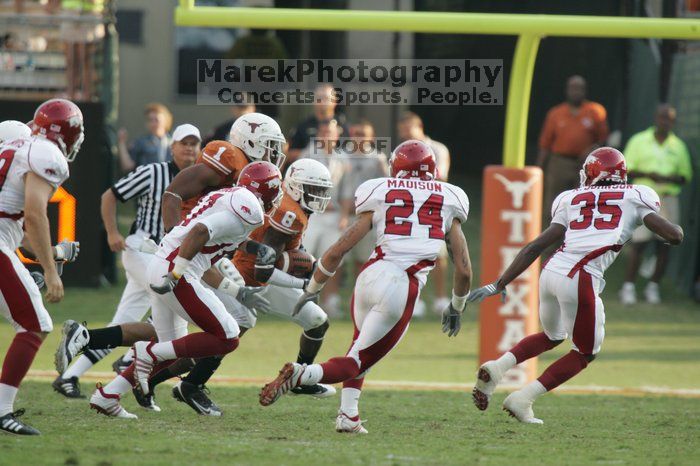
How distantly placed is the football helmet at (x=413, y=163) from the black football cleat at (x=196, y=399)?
167cm

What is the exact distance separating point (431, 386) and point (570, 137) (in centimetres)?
474

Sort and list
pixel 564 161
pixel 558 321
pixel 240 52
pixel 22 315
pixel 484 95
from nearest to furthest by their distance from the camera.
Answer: pixel 22 315, pixel 558 321, pixel 564 161, pixel 484 95, pixel 240 52

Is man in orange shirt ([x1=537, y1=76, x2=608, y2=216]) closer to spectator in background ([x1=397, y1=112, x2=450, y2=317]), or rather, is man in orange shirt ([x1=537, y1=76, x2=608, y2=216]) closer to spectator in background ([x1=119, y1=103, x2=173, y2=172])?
spectator in background ([x1=397, y1=112, x2=450, y2=317])

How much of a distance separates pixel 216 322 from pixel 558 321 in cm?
196

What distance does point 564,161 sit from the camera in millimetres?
13086

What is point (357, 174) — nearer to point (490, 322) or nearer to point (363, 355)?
point (490, 322)

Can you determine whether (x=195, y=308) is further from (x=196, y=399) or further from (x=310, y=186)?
(x=310, y=186)

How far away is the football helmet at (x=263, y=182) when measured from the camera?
670 cm

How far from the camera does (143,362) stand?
22.0 ft

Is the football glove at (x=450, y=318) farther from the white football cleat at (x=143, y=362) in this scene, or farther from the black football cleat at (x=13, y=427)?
the black football cleat at (x=13, y=427)

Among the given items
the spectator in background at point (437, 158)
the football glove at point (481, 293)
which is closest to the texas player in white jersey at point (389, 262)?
the football glove at point (481, 293)

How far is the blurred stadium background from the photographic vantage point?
10188 mm

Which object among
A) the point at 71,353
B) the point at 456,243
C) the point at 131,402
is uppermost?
the point at 456,243

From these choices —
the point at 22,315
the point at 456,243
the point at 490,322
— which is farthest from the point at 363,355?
the point at 490,322
